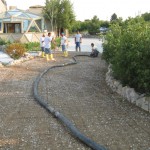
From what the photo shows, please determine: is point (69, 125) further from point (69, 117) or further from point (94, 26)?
point (94, 26)

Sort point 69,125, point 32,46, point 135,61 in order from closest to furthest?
point 69,125
point 135,61
point 32,46

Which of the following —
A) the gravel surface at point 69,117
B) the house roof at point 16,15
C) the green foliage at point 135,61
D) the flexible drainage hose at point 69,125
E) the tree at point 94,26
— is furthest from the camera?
the tree at point 94,26

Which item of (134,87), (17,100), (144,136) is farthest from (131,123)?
(17,100)

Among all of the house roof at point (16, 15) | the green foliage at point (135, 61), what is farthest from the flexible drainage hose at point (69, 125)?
the house roof at point (16, 15)

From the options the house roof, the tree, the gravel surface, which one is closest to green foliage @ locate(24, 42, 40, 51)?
the house roof

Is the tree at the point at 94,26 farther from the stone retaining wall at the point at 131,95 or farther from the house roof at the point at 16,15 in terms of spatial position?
the stone retaining wall at the point at 131,95

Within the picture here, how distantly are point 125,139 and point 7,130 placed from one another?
2.34 meters

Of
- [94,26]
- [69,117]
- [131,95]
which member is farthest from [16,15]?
[94,26]

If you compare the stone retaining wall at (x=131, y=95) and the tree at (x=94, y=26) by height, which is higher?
the tree at (x=94, y=26)

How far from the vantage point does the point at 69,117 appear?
26.4 ft

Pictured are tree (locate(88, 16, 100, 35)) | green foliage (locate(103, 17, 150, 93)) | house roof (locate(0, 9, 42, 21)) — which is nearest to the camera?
green foliage (locate(103, 17, 150, 93))

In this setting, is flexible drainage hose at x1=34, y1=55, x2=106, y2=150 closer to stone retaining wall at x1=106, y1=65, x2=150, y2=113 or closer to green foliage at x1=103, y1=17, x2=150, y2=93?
stone retaining wall at x1=106, y1=65, x2=150, y2=113

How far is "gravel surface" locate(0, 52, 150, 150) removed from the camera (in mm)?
6512

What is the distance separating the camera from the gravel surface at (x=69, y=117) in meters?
6.51
